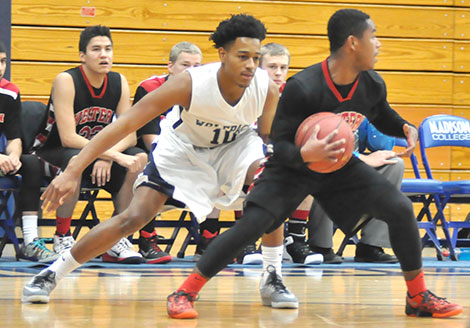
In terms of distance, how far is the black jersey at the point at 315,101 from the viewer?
10.8 feet

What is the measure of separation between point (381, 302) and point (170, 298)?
42.5 inches

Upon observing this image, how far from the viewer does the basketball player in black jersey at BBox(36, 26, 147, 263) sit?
5.34 m

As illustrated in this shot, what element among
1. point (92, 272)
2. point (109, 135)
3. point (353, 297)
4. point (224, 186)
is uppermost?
point (109, 135)

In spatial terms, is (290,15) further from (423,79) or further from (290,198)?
(290,198)

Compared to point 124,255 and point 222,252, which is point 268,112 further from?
point 124,255

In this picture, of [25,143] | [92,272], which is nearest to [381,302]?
[92,272]

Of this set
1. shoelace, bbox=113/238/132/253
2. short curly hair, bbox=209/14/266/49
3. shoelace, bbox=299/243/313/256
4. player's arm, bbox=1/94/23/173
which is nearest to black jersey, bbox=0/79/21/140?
player's arm, bbox=1/94/23/173

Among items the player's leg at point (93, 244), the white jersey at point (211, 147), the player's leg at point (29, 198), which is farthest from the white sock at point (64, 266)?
the player's leg at point (29, 198)

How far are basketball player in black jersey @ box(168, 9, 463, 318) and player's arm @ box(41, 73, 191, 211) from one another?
49cm

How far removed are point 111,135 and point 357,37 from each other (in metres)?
1.14

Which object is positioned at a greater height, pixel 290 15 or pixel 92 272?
pixel 290 15

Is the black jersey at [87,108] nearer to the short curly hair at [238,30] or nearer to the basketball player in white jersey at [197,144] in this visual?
the basketball player in white jersey at [197,144]

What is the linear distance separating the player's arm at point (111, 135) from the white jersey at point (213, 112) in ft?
0.32

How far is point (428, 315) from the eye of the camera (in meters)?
3.33
